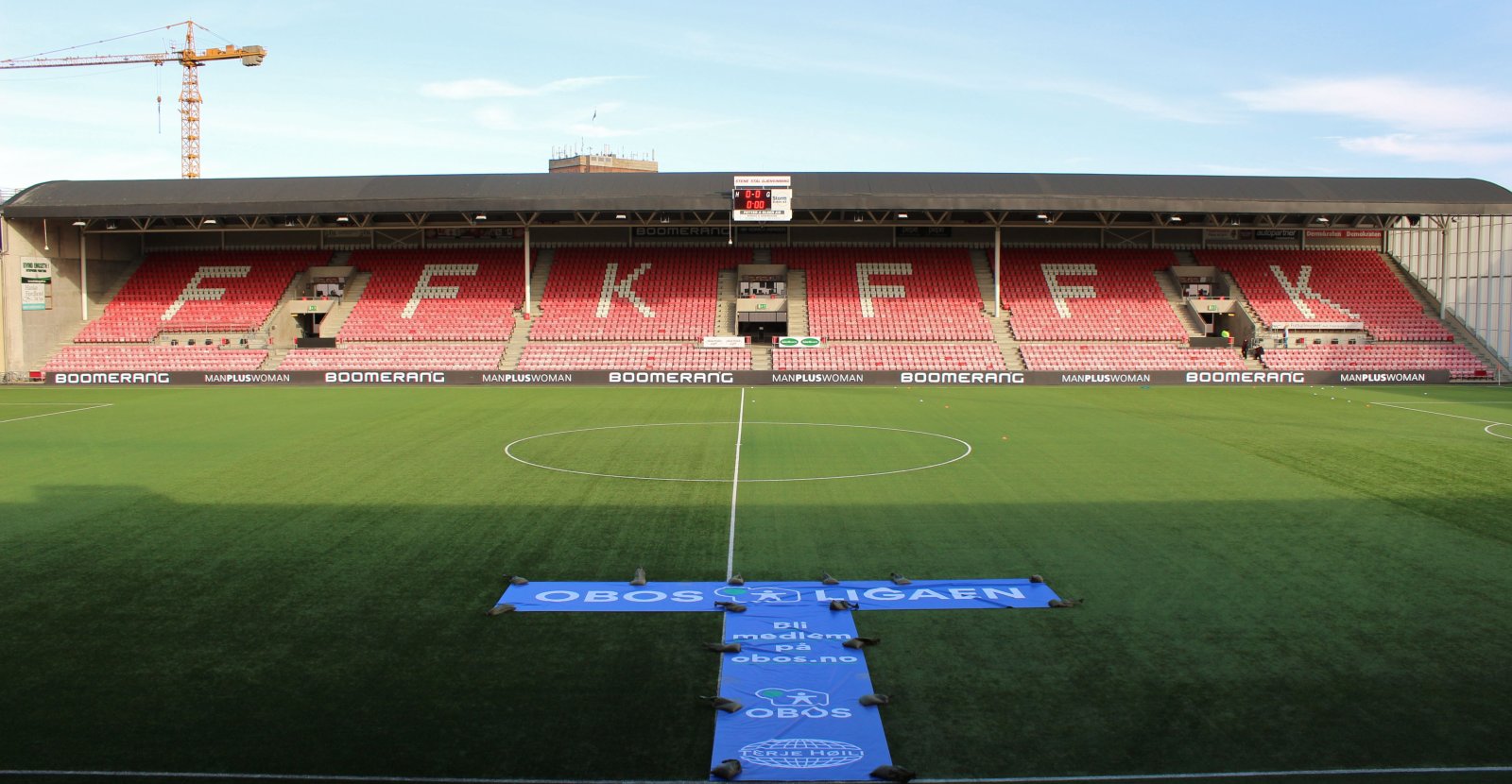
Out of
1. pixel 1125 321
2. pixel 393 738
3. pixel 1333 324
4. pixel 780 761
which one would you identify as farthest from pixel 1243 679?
pixel 1333 324

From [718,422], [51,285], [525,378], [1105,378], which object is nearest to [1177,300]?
[1105,378]

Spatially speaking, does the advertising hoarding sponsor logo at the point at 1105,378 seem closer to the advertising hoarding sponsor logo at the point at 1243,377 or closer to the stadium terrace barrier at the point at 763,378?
the stadium terrace barrier at the point at 763,378

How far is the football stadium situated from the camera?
729 centimetres

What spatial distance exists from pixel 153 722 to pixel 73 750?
0.54 metres

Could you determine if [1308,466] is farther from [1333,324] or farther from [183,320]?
[183,320]

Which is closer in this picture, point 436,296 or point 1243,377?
point 1243,377

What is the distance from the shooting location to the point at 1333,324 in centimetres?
4722

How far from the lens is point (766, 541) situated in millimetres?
13039

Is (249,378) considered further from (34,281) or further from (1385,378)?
(1385,378)

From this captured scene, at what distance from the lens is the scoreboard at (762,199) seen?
45469 mm

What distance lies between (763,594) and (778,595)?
0.16m

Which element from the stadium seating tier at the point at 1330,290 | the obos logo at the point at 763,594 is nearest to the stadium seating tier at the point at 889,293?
the stadium seating tier at the point at 1330,290

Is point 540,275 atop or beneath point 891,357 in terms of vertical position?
atop

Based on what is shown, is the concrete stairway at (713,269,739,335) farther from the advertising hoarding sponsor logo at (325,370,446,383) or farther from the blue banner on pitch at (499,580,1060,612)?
the blue banner on pitch at (499,580,1060,612)
